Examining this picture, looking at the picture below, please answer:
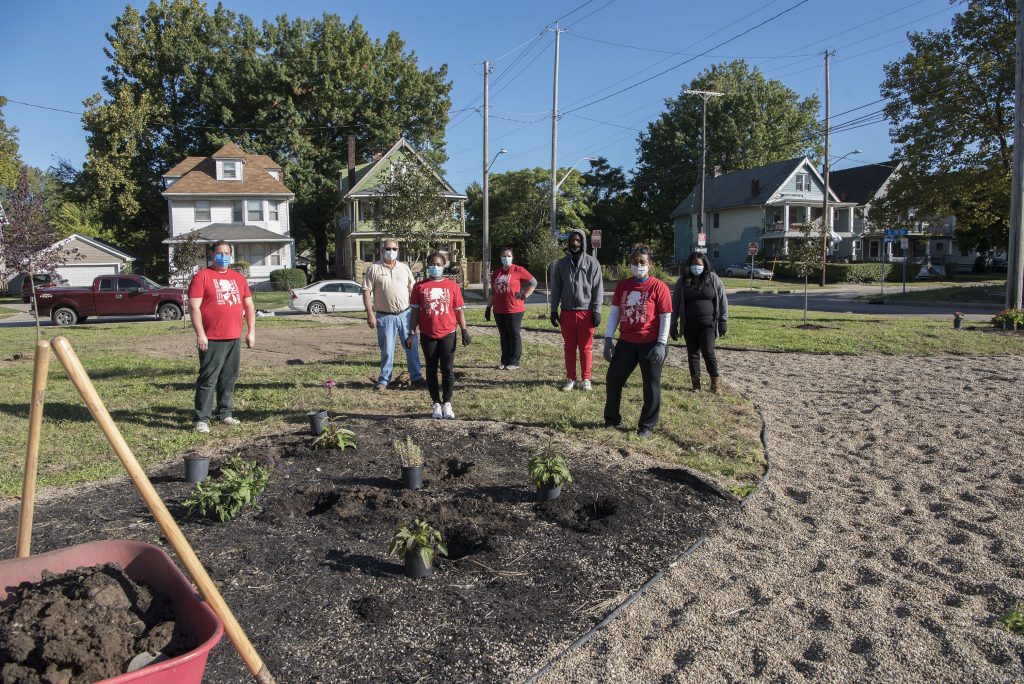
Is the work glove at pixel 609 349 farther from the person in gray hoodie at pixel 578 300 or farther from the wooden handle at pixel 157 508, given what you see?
the wooden handle at pixel 157 508

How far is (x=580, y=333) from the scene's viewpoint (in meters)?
9.14

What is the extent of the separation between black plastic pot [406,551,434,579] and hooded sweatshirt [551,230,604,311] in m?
5.31

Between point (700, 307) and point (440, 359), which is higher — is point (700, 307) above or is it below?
above

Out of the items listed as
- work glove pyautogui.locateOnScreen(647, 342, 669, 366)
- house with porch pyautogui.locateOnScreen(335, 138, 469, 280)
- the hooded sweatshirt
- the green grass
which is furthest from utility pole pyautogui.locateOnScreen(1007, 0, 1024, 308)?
house with porch pyautogui.locateOnScreen(335, 138, 469, 280)

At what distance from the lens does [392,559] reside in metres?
4.37

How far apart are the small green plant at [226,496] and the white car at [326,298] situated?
21338mm

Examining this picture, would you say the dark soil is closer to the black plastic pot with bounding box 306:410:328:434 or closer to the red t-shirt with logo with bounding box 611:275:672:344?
the black plastic pot with bounding box 306:410:328:434

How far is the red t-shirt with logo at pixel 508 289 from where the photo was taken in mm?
10633

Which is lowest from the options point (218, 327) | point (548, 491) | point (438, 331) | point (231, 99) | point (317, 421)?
point (548, 491)

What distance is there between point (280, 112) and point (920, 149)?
38.5 meters

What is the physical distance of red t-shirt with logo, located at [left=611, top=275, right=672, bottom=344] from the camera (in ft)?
23.4

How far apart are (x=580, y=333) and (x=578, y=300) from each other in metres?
0.41

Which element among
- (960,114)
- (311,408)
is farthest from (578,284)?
(960,114)

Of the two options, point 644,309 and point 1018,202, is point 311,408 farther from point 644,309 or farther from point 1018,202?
point 1018,202
